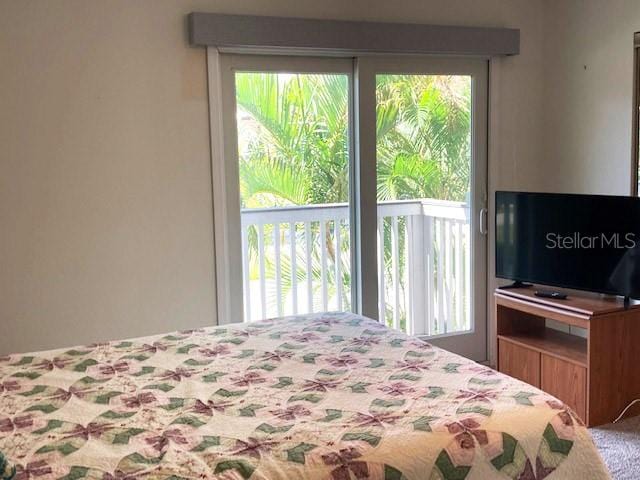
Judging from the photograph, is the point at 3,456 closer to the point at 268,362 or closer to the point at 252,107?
the point at 268,362

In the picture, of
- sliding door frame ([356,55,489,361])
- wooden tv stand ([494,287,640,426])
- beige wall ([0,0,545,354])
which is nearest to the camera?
beige wall ([0,0,545,354])

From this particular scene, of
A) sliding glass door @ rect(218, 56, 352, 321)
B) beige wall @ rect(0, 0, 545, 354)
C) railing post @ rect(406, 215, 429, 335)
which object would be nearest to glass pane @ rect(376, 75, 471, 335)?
railing post @ rect(406, 215, 429, 335)

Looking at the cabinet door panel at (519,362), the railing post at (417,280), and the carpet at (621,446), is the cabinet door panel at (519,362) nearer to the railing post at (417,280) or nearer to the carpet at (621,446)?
the carpet at (621,446)

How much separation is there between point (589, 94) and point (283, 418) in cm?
284

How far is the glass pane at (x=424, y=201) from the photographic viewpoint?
387 centimetres

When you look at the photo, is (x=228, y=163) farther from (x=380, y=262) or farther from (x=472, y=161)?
(x=472, y=161)

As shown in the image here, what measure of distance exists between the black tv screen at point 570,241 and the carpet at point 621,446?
0.60 metres

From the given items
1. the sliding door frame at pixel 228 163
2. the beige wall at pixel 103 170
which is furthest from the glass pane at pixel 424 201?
the beige wall at pixel 103 170

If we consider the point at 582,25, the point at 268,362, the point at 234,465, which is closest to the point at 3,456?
the point at 234,465

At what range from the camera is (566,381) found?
3.31 metres

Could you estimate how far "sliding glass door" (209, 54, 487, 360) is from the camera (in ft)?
11.7

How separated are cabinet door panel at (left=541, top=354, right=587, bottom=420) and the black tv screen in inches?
14.7

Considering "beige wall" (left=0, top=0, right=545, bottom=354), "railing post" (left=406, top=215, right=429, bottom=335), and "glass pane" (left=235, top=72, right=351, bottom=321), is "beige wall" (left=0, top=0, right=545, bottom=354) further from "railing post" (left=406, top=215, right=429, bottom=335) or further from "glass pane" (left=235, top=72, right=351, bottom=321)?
"railing post" (left=406, top=215, right=429, bottom=335)

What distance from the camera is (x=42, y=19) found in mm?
3047
